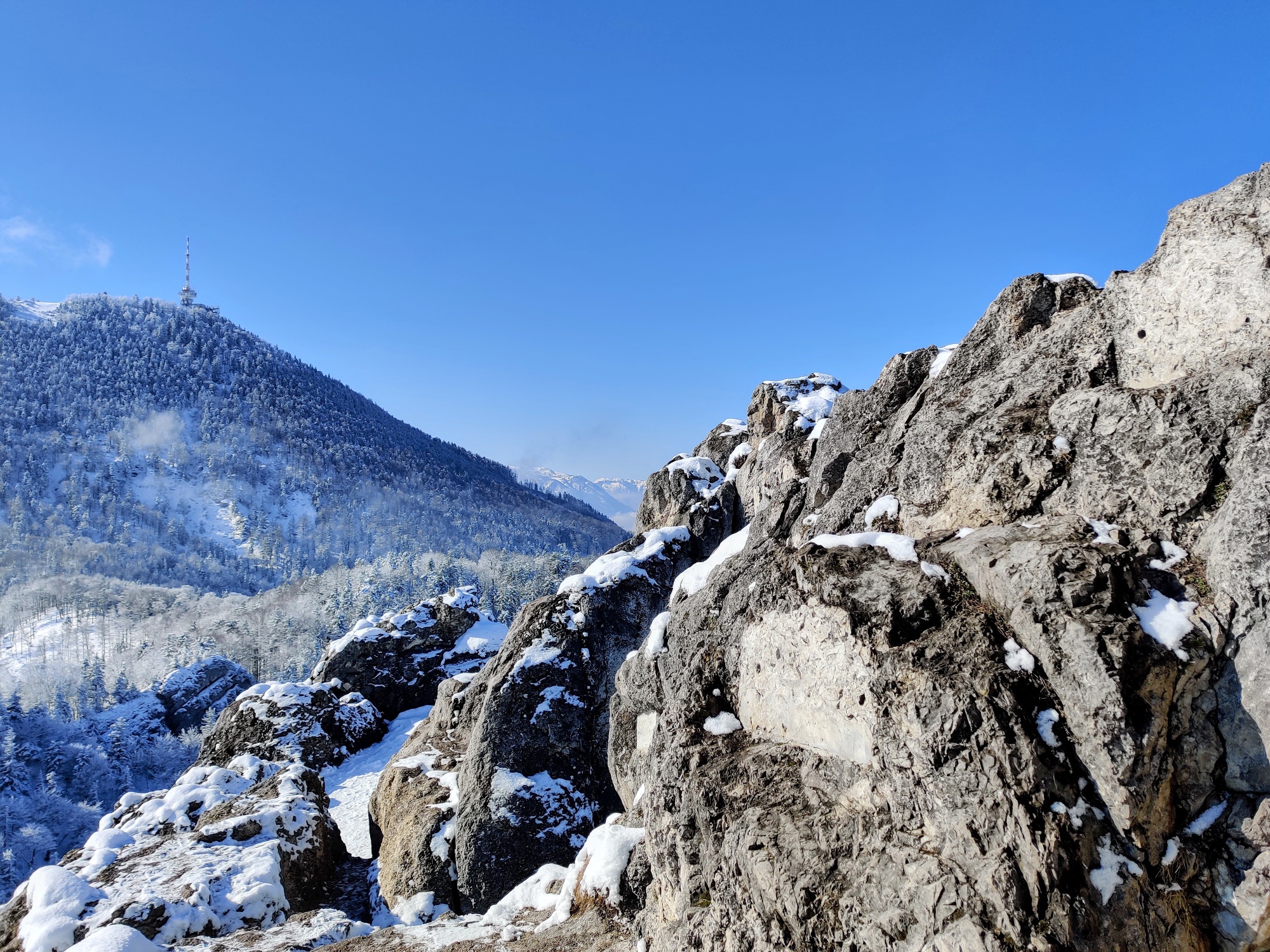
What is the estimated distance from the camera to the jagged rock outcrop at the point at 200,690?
79625mm

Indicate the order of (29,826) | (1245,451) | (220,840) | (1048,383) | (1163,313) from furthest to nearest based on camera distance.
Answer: (29,826) → (220,840) → (1048,383) → (1163,313) → (1245,451)

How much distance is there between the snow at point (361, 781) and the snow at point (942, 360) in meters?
26.0

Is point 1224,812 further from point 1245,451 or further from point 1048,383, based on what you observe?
point 1048,383

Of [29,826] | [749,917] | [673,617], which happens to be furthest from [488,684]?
[29,826]

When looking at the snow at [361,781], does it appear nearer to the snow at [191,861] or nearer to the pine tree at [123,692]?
the snow at [191,861]

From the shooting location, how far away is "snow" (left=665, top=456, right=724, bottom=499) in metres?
31.9

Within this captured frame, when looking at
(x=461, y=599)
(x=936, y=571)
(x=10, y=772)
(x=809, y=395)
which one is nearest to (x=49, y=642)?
(x=10, y=772)

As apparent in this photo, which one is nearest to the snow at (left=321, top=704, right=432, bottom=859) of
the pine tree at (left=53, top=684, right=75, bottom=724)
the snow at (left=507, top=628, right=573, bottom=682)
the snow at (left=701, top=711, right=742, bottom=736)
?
the snow at (left=507, top=628, right=573, bottom=682)

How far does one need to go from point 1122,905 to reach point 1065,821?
3.06 feet

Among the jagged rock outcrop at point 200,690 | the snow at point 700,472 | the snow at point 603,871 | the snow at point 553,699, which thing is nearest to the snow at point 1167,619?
the snow at point 603,871

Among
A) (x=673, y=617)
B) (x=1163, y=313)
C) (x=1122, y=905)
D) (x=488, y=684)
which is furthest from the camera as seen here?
(x=488, y=684)

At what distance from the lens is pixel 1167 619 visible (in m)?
7.43

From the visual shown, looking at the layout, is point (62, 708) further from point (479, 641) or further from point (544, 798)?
point (544, 798)

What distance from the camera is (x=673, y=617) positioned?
15.1m
